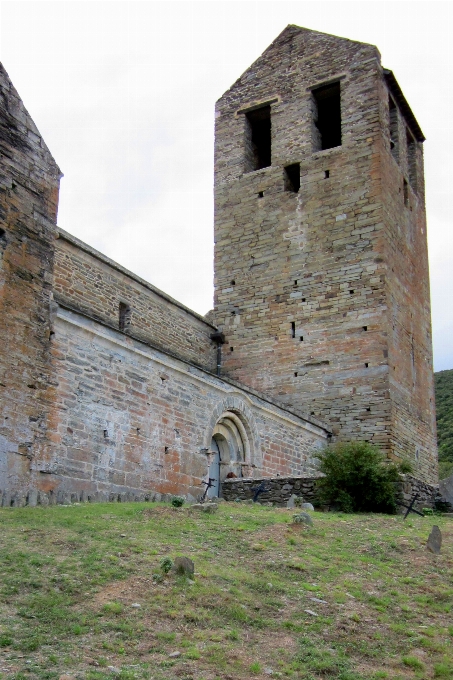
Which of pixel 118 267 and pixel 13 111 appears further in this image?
pixel 118 267

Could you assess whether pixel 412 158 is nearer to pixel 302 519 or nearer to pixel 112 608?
pixel 302 519

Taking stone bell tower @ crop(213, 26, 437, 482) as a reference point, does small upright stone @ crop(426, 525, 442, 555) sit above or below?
below

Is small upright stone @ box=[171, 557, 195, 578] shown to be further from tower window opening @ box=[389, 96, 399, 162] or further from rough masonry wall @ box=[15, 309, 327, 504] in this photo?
tower window opening @ box=[389, 96, 399, 162]

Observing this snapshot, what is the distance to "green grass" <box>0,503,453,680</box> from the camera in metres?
5.41

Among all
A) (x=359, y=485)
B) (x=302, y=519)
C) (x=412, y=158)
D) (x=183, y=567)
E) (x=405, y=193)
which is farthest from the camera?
(x=412, y=158)

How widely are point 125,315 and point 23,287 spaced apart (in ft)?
19.9

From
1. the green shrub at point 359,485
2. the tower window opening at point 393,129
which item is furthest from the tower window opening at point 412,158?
the green shrub at point 359,485

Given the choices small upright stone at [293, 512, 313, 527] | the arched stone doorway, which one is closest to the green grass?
small upright stone at [293, 512, 313, 527]

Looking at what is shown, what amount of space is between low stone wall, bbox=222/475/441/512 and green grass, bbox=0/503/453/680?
4.03 meters

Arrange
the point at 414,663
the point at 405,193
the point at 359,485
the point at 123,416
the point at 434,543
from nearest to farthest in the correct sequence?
the point at 414,663 < the point at 434,543 < the point at 123,416 < the point at 359,485 < the point at 405,193

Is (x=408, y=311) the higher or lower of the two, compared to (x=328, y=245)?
lower

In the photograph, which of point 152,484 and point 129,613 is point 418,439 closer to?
point 152,484

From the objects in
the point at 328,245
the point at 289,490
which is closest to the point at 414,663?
the point at 289,490

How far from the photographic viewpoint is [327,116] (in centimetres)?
2238
